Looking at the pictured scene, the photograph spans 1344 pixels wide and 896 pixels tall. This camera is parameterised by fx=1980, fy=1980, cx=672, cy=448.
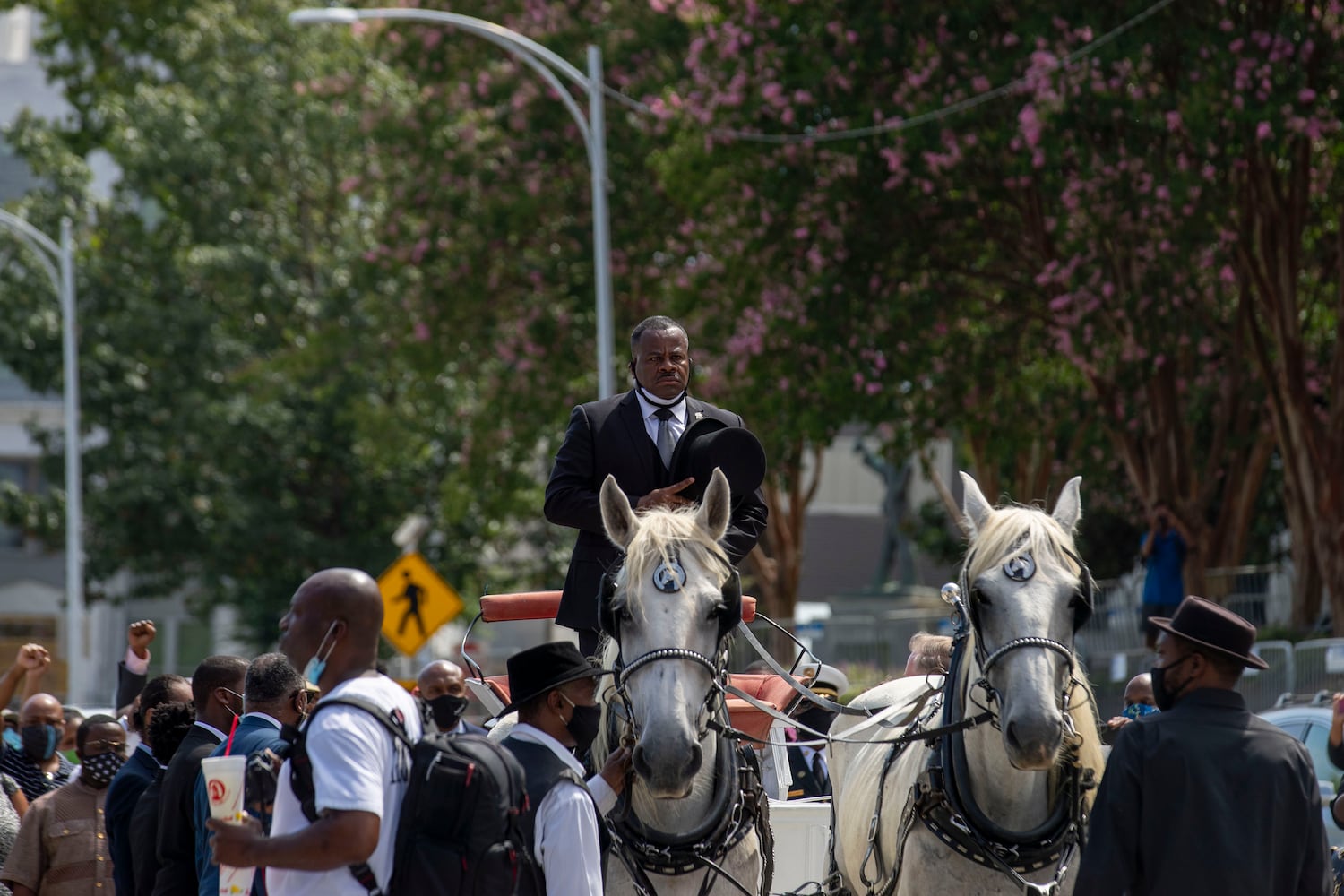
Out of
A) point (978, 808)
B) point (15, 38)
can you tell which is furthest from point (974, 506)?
point (15, 38)

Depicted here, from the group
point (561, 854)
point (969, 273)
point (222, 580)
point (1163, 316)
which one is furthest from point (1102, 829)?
point (222, 580)

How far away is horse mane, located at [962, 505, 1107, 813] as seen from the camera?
20.6 feet

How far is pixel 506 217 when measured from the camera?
27.8 metres

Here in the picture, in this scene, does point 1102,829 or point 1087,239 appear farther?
point 1087,239

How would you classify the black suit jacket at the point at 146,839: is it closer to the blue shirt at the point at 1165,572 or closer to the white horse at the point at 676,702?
the white horse at the point at 676,702

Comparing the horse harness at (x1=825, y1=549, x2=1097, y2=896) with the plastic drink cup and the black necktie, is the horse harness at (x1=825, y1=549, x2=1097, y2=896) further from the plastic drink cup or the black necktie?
the plastic drink cup

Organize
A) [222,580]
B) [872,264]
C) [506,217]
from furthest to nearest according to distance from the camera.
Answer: [222,580]
[506,217]
[872,264]

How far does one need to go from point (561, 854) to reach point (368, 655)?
83 cm

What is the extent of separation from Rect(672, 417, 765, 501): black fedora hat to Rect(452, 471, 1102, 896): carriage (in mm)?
534

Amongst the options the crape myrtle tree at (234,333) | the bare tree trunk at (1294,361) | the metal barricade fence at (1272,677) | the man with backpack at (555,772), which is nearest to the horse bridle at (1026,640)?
the man with backpack at (555,772)

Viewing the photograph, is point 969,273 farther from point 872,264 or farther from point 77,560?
point 77,560

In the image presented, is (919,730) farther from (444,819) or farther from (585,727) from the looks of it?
(444,819)

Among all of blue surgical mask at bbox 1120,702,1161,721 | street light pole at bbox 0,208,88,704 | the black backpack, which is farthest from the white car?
street light pole at bbox 0,208,88,704

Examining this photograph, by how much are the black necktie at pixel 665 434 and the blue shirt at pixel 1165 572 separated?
1397cm
